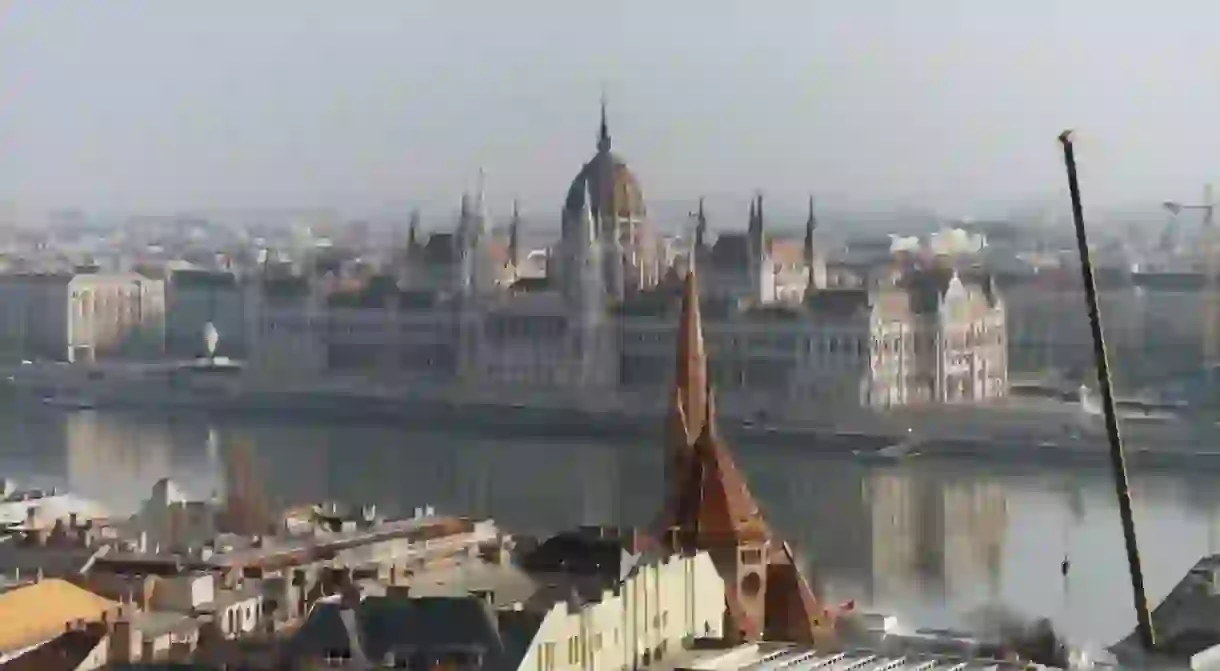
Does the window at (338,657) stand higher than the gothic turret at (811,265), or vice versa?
the gothic turret at (811,265)

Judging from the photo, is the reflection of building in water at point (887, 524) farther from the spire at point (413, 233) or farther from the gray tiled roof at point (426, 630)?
the spire at point (413, 233)

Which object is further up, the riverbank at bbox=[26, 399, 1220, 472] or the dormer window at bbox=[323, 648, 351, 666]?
the riverbank at bbox=[26, 399, 1220, 472]

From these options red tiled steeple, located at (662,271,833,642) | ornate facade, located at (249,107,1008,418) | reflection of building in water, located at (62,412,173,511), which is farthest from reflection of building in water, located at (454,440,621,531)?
red tiled steeple, located at (662,271,833,642)

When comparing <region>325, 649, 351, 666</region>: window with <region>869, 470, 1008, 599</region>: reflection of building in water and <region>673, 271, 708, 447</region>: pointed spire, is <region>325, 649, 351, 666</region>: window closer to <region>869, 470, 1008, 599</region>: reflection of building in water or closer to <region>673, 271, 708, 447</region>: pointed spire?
<region>673, 271, 708, 447</region>: pointed spire

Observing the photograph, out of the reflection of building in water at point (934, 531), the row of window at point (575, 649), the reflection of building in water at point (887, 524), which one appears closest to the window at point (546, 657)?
the row of window at point (575, 649)

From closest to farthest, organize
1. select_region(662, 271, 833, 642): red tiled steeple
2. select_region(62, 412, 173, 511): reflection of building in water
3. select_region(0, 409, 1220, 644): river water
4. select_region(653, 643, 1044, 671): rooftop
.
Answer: select_region(653, 643, 1044, 671): rooftop < select_region(662, 271, 833, 642): red tiled steeple < select_region(0, 409, 1220, 644): river water < select_region(62, 412, 173, 511): reflection of building in water

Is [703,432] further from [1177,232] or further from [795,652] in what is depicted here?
[1177,232]

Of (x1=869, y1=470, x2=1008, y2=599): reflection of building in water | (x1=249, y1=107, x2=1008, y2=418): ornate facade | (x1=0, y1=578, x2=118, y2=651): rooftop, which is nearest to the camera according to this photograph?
(x1=0, y1=578, x2=118, y2=651): rooftop
